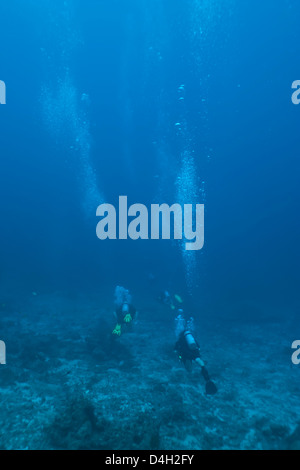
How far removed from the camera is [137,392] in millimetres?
5926

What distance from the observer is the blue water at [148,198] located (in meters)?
5.52

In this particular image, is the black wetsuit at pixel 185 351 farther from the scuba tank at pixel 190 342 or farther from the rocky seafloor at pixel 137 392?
the rocky seafloor at pixel 137 392

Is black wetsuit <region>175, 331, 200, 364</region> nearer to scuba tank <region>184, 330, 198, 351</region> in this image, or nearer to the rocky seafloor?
scuba tank <region>184, 330, 198, 351</region>

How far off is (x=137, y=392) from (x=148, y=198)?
161 feet

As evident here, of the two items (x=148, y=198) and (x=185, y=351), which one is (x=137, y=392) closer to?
(x=185, y=351)

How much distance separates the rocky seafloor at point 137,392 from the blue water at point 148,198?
0.04 m

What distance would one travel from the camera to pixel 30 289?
19.4 metres

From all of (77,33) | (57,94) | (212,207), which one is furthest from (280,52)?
(212,207)

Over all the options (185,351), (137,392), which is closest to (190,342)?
(185,351)

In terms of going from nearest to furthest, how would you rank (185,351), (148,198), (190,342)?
1. (190,342)
2. (185,351)
3. (148,198)

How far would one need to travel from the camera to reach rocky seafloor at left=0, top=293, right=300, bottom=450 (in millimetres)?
4512

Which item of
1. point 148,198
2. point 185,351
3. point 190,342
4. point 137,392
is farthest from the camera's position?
point 148,198

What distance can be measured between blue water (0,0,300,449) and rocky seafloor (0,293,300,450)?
0.04 metres

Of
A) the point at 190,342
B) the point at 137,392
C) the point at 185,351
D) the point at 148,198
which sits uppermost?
the point at 148,198
